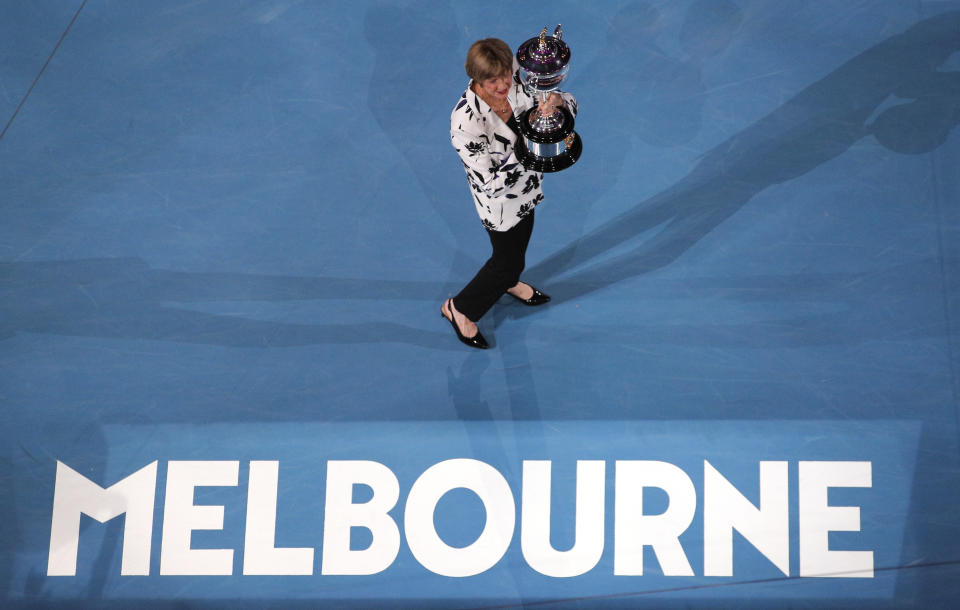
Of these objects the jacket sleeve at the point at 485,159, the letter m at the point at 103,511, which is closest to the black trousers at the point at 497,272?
the jacket sleeve at the point at 485,159

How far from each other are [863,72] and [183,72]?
3.58 m

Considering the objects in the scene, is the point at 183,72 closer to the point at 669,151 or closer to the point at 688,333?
the point at 669,151

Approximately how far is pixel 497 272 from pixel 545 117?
976mm

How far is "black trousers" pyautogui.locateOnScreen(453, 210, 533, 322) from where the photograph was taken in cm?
327

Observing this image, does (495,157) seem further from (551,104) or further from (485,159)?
(551,104)

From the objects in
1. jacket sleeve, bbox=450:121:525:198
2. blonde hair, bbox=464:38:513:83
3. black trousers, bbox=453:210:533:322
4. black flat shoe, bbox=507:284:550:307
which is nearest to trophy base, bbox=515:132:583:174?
jacket sleeve, bbox=450:121:525:198

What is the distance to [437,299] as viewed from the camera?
4008 millimetres

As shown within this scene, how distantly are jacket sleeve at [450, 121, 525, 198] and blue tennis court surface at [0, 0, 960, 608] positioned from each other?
1113 millimetres

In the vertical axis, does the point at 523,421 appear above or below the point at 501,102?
below

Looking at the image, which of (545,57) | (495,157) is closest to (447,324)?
(495,157)

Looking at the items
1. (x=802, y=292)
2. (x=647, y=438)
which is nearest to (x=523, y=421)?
(x=647, y=438)

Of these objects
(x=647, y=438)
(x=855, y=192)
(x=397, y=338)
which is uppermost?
(x=855, y=192)

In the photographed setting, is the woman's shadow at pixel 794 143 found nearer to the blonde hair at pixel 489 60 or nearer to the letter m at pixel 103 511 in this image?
the blonde hair at pixel 489 60

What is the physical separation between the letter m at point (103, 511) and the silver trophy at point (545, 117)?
91.3 inches
